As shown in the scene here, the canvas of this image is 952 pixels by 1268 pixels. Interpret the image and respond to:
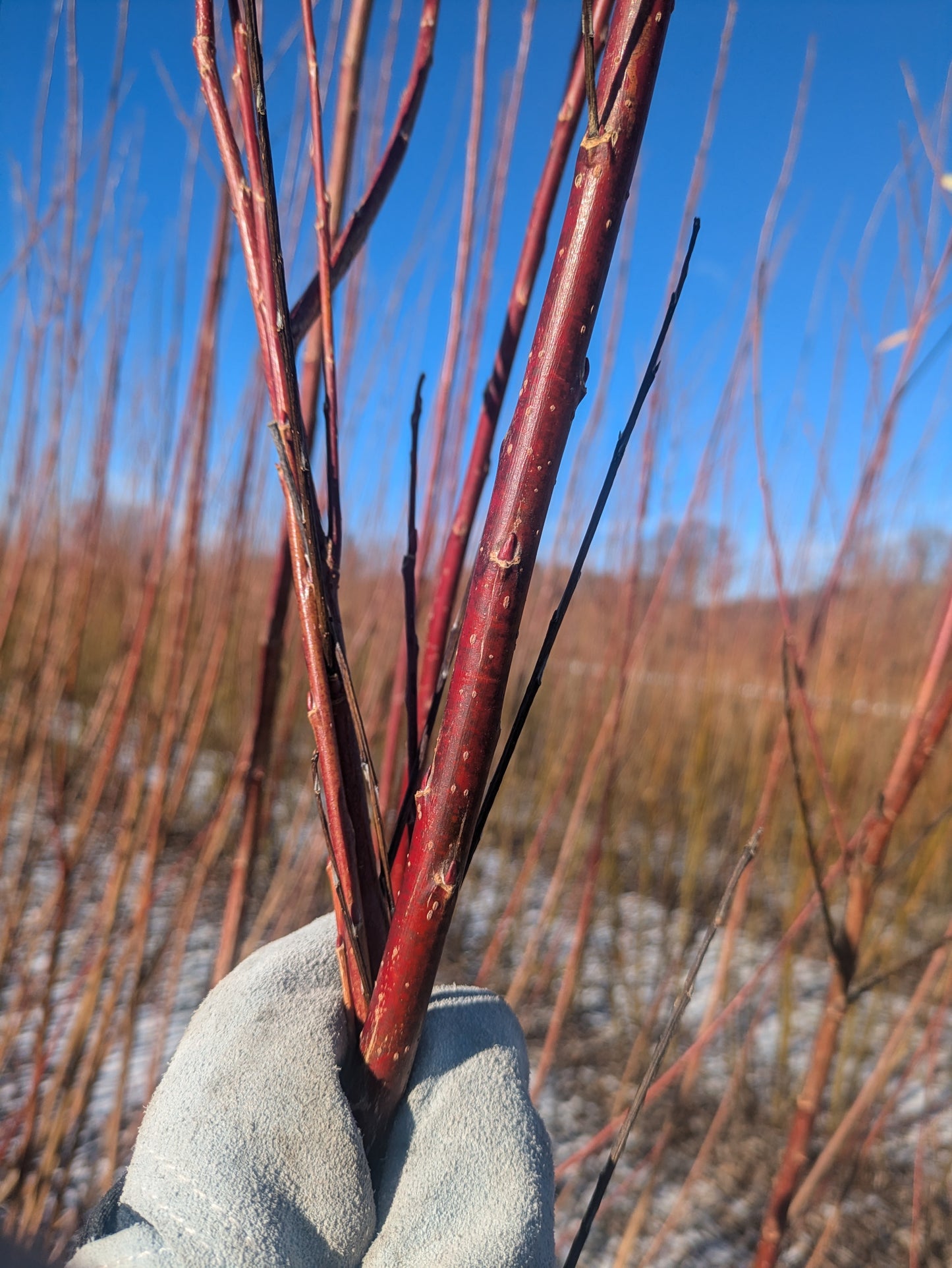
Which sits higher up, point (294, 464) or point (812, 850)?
point (294, 464)

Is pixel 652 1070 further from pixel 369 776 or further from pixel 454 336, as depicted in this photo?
pixel 454 336

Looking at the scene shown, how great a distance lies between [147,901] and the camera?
0.74 m

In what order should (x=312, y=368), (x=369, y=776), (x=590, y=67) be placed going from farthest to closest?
(x=312, y=368) → (x=369, y=776) → (x=590, y=67)

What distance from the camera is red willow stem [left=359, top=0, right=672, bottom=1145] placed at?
0.74ft

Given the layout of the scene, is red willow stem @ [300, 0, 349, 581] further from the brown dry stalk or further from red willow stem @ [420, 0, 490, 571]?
the brown dry stalk

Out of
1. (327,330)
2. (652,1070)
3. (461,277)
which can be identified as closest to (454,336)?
(461,277)

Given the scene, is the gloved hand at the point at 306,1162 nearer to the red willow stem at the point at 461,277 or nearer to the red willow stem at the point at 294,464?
the red willow stem at the point at 294,464

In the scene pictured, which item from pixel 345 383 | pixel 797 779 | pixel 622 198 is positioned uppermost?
pixel 345 383

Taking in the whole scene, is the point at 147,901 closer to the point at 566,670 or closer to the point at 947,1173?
the point at 947,1173

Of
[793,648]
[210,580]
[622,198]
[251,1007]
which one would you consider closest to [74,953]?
[251,1007]

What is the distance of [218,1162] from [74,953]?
790mm

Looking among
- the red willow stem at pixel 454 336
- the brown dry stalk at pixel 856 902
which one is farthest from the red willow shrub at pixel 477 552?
the brown dry stalk at pixel 856 902

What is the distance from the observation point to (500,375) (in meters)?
0.36

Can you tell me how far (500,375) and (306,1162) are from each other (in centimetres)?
35
